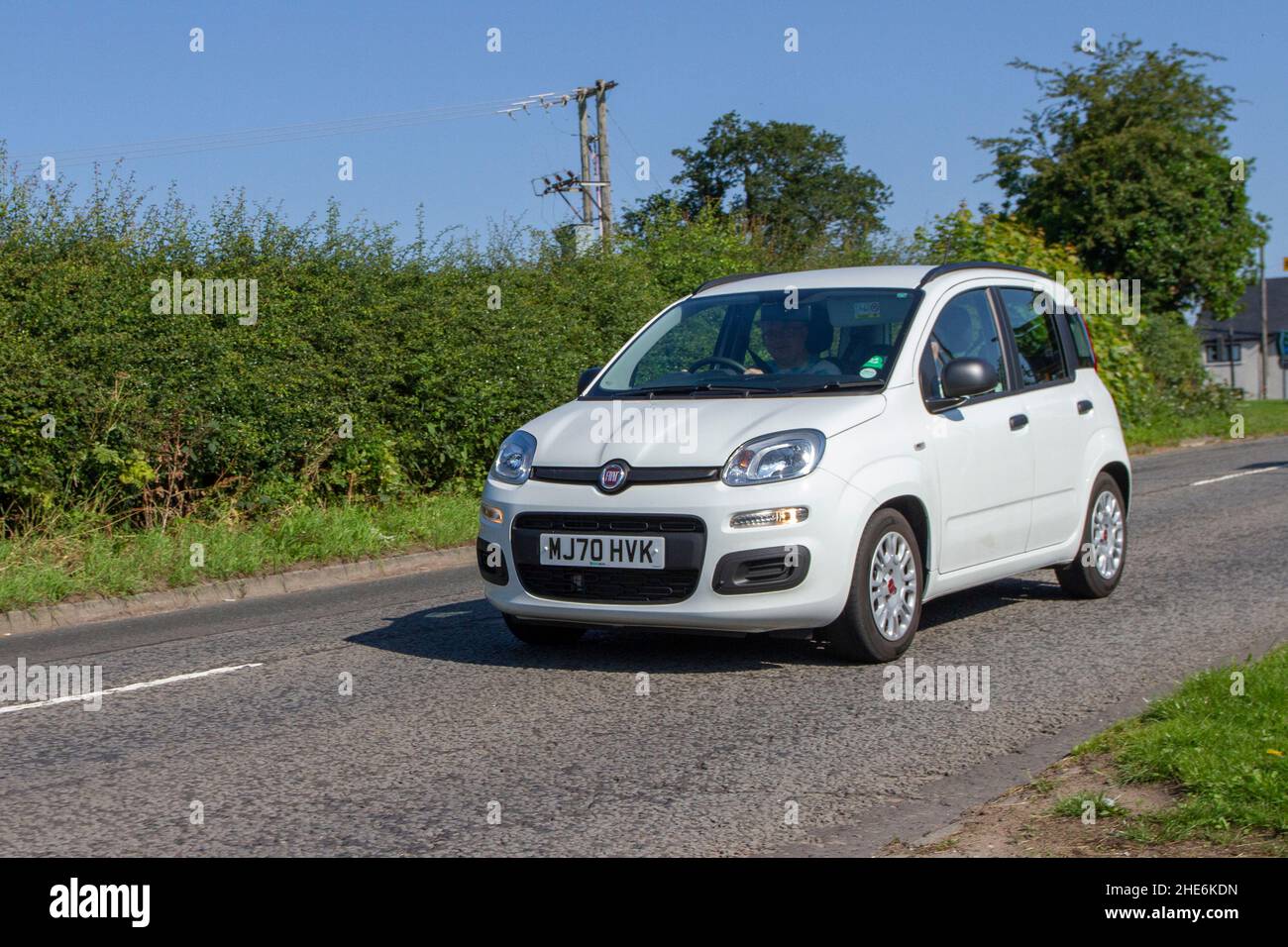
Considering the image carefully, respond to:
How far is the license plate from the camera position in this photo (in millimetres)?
6926

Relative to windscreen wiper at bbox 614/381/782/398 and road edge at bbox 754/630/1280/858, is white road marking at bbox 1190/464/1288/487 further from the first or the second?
road edge at bbox 754/630/1280/858

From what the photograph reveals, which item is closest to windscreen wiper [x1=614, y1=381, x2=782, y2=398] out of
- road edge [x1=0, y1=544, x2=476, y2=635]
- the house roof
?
road edge [x1=0, y1=544, x2=476, y2=635]

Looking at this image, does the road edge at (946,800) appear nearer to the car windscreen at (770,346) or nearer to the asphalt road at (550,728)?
the asphalt road at (550,728)

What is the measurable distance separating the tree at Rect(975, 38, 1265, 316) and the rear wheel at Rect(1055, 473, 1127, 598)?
80.1ft

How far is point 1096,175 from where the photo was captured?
3316 cm

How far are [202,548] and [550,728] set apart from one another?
21.0ft

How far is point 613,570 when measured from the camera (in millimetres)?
7020

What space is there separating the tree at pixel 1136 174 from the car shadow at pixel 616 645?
25.5 meters

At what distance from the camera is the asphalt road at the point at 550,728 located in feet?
16.2

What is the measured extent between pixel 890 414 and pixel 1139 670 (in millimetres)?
1723
